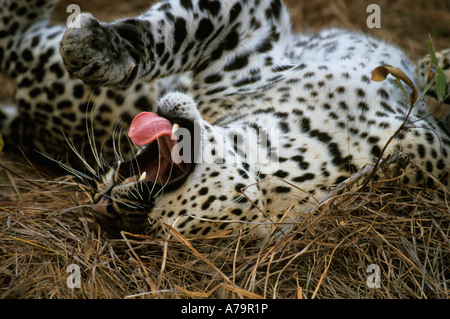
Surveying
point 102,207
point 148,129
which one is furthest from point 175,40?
point 102,207

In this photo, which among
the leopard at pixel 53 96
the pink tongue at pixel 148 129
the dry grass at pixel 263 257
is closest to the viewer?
the dry grass at pixel 263 257

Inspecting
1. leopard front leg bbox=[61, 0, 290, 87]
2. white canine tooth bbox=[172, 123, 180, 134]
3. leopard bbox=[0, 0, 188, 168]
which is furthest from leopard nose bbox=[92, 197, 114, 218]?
leopard bbox=[0, 0, 188, 168]

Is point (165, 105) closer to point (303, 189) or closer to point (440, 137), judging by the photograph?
point (303, 189)

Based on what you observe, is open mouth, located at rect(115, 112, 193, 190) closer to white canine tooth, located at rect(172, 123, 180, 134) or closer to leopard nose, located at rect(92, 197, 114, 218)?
white canine tooth, located at rect(172, 123, 180, 134)

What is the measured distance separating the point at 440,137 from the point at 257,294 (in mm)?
1338

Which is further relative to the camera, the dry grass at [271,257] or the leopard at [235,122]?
the leopard at [235,122]

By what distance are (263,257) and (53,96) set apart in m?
1.74

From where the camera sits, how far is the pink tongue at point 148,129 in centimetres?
231

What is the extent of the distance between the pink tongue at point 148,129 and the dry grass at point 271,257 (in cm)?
43

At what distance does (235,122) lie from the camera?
9.17 ft

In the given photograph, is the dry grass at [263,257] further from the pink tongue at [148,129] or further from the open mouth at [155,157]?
the pink tongue at [148,129]

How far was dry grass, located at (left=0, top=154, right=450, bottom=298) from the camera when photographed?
2.12m

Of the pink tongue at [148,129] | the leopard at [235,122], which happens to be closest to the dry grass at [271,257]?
the leopard at [235,122]

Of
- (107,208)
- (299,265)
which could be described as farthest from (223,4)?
(299,265)
